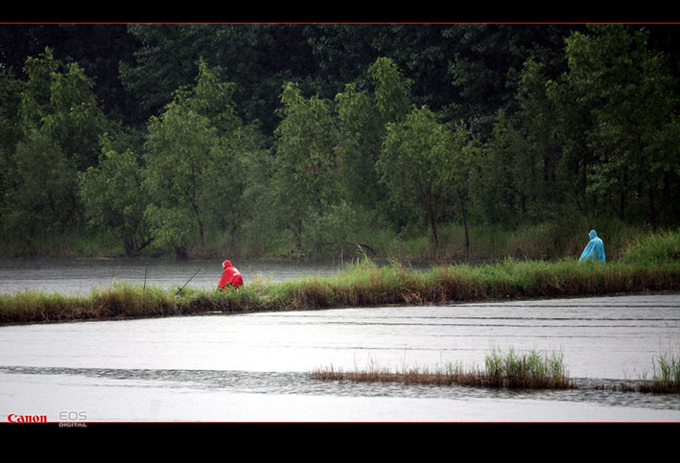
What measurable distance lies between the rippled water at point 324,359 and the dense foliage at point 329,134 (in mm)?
16668

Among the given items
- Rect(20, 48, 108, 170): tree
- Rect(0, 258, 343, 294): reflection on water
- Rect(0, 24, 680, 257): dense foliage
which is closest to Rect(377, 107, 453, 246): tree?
Rect(0, 24, 680, 257): dense foliage

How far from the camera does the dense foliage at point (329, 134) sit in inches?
1404

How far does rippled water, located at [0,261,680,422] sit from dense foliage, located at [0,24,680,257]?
1667 cm

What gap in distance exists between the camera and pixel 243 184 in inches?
1993

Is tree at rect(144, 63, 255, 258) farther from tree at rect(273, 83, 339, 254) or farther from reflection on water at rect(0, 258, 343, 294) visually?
tree at rect(273, 83, 339, 254)

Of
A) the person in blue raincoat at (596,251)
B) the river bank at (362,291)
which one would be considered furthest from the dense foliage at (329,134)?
the river bank at (362,291)

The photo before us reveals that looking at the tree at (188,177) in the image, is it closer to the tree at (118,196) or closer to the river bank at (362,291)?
the tree at (118,196)

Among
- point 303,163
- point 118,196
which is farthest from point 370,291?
point 118,196

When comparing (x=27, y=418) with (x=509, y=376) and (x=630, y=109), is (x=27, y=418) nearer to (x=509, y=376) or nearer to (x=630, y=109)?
(x=509, y=376)

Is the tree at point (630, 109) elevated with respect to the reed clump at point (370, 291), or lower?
elevated

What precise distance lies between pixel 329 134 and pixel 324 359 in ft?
118

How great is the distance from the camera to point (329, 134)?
48.5 meters

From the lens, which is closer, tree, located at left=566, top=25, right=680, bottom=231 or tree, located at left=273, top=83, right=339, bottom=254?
tree, located at left=566, top=25, right=680, bottom=231

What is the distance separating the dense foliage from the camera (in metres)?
35.7
